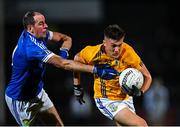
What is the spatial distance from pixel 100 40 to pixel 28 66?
43.7ft

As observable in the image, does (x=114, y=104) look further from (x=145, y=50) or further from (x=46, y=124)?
(x=145, y=50)

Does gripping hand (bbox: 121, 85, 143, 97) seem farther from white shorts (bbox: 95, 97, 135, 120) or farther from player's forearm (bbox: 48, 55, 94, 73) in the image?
player's forearm (bbox: 48, 55, 94, 73)

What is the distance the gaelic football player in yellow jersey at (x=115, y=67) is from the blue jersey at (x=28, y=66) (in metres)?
0.50

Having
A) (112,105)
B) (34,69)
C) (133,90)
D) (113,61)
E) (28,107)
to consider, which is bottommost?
(28,107)

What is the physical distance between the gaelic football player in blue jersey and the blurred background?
355 inches

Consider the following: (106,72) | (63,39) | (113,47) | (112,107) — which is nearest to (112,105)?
(112,107)

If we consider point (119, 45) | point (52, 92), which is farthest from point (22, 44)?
point (52, 92)

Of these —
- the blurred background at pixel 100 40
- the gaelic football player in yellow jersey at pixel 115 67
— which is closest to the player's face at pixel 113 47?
the gaelic football player in yellow jersey at pixel 115 67

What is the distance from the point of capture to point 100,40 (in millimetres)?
22547

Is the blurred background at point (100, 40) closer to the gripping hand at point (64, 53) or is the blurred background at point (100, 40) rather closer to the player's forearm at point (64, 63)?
the gripping hand at point (64, 53)

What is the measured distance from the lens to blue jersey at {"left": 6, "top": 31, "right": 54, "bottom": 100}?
9.02 metres

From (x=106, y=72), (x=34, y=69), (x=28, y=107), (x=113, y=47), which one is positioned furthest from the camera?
(x=28, y=107)

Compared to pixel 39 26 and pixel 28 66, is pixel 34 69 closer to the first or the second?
pixel 28 66

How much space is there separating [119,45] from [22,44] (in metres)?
1.25
